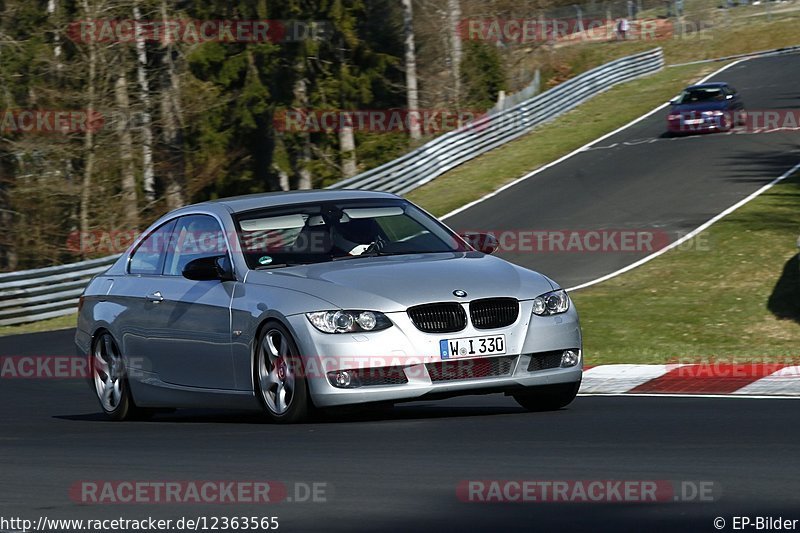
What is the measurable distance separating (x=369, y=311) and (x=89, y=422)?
10.3 feet

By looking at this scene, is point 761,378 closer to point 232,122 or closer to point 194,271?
point 194,271

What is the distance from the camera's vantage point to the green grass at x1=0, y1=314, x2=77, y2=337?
23.0 meters

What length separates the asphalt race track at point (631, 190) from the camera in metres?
23.8

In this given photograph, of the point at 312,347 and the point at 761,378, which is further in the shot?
the point at 761,378

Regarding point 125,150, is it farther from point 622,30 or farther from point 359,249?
point 622,30

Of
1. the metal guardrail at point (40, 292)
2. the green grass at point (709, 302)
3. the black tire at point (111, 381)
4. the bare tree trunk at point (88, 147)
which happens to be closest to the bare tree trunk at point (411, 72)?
the bare tree trunk at point (88, 147)

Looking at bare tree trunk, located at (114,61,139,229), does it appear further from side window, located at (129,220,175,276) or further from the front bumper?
the front bumper

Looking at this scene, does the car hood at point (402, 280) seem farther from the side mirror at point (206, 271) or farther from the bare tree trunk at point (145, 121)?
the bare tree trunk at point (145, 121)

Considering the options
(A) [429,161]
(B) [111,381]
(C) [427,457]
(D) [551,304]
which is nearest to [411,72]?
(A) [429,161]

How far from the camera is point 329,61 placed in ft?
186

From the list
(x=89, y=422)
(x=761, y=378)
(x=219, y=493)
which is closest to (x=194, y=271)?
(x=89, y=422)

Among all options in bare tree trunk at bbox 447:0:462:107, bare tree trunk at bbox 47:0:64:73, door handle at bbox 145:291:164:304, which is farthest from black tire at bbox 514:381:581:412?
bare tree trunk at bbox 447:0:462:107

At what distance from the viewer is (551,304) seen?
29.2ft

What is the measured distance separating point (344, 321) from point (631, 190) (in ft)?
70.5
